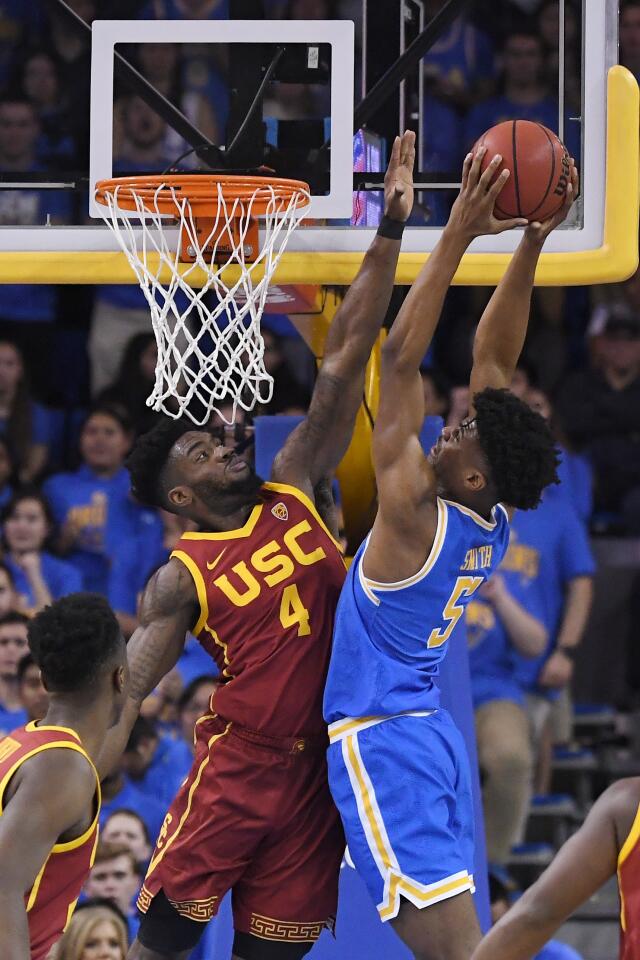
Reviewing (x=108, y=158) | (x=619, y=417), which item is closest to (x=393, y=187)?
(x=108, y=158)

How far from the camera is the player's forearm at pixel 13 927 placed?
315cm

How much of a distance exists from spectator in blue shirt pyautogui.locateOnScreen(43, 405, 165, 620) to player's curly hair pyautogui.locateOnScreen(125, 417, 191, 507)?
252 cm

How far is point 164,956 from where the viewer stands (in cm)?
420

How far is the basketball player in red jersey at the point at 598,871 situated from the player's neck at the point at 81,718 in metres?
1.28

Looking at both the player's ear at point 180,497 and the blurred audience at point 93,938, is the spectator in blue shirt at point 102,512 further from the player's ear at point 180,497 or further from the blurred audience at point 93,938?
the player's ear at point 180,497

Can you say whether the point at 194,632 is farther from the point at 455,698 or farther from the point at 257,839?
the point at 455,698

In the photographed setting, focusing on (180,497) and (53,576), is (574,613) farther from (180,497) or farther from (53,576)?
(180,497)

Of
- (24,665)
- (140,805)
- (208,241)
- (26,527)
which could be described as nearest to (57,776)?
(208,241)

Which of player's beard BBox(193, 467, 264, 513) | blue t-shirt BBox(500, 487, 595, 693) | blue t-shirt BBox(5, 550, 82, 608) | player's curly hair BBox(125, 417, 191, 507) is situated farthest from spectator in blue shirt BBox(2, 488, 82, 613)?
player's beard BBox(193, 467, 264, 513)

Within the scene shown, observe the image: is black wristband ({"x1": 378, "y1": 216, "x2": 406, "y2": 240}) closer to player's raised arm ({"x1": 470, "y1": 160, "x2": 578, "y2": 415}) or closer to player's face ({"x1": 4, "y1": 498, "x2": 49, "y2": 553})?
player's raised arm ({"x1": 470, "y1": 160, "x2": 578, "y2": 415})

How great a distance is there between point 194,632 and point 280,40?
180cm

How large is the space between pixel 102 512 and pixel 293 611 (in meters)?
2.95

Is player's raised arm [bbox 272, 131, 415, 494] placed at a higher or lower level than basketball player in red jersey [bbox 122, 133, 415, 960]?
higher

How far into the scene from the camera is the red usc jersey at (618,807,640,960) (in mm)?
2475
